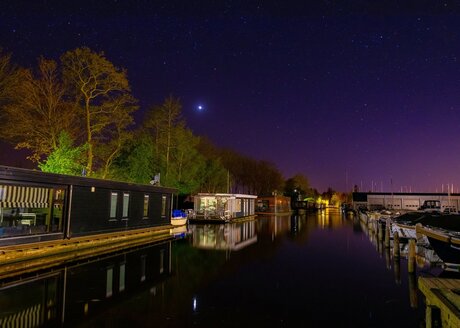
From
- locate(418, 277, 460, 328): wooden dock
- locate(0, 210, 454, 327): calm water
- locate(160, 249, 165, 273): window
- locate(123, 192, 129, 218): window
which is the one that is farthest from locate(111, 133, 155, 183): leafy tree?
locate(418, 277, 460, 328): wooden dock

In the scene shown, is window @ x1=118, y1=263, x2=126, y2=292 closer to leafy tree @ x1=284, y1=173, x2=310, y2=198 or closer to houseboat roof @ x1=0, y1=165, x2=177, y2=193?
houseboat roof @ x1=0, y1=165, x2=177, y2=193

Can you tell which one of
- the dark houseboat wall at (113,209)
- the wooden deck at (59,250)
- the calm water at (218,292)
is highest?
the dark houseboat wall at (113,209)

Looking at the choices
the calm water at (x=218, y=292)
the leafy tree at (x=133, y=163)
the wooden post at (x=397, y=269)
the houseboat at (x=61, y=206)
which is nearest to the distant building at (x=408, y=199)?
the leafy tree at (x=133, y=163)

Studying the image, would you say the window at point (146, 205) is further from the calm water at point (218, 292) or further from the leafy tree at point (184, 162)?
the leafy tree at point (184, 162)

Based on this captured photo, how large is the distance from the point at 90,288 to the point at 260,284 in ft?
17.3

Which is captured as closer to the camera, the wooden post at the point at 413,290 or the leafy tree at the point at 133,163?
the wooden post at the point at 413,290

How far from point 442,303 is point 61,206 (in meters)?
16.0

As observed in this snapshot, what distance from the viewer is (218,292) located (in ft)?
37.2

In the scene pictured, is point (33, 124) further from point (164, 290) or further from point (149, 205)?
point (164, 290)

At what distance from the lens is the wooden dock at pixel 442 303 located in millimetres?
5781

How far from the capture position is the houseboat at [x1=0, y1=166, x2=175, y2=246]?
48.0ft

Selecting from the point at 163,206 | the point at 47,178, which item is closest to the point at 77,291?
the point at 47,178

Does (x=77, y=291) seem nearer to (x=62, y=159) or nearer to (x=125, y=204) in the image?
(x=125, y=204)

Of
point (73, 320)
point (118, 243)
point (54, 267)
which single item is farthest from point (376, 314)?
point (118, 243)
